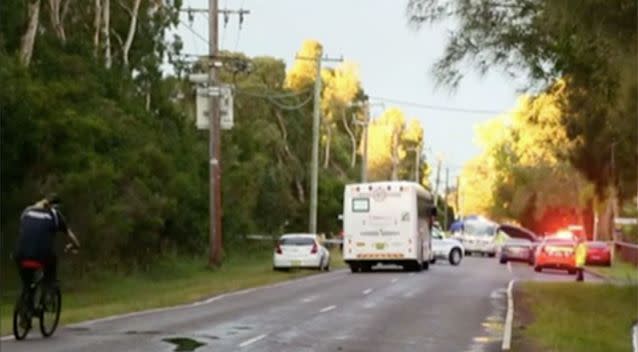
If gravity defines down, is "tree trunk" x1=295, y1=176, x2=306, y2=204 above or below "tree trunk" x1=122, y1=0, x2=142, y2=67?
below

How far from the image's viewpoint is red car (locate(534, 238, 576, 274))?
50.6 m

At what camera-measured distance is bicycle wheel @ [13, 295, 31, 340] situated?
16.7 metres

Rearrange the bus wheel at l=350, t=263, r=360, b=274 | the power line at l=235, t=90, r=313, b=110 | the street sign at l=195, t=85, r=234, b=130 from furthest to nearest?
the power line at l=235, t=90, r=313, b=110
the bus wheel at l=350, t=263, r=360, b=274
the street sign at l=195, t=85, r=234, b=130

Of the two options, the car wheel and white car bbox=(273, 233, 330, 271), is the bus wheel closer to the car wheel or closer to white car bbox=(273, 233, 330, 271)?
white car bbox=(273, 233, 330, 271)

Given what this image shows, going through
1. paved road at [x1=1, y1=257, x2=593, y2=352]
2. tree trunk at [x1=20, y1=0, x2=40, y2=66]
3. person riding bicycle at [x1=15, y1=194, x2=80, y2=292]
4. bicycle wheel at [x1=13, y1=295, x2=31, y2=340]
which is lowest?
paved road at [x1=1, y1=257, x2=593, y2=352]

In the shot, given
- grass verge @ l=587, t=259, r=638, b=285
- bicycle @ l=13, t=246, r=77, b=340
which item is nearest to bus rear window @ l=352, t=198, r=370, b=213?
grass verge @ l=587, t=259, r=638, b=285

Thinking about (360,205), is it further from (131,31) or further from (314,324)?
(314,324)

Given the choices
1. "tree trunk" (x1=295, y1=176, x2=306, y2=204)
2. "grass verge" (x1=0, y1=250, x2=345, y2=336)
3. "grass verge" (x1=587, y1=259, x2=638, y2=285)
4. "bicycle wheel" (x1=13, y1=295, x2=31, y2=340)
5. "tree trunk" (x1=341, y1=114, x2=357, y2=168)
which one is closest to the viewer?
"bicycle wheel" (x1=13, y1=295, x2=31, y2=340)

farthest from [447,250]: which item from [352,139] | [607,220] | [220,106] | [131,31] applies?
[352,139]

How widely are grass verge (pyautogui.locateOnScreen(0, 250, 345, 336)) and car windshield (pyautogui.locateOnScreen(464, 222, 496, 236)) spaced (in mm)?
33436

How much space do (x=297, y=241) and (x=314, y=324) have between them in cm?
2496

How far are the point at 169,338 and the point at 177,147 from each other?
2466 centimetres

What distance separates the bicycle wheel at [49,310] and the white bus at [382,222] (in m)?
26.9

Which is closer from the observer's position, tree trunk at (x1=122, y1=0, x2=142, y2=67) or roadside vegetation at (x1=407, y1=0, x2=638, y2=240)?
roadside vegetation at (x1=407, y1=0, x2=638, y2=240)
